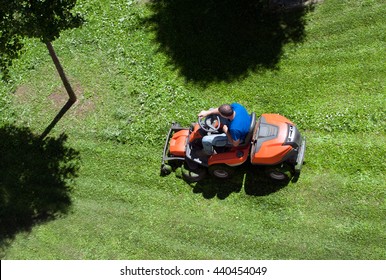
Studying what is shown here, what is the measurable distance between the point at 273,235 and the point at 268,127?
1.98 m

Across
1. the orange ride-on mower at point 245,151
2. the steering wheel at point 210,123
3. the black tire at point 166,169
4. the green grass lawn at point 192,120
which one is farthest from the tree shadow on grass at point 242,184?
the steering wheel at point 210,123

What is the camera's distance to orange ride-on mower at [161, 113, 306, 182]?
8883 millimetres

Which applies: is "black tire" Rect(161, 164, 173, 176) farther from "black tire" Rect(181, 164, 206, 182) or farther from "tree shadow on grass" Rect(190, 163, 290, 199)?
"tree shadow on grass" Rect(190, 163, 290, 199)

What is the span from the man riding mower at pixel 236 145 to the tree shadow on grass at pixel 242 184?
0.50ft

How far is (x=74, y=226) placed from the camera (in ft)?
32.3

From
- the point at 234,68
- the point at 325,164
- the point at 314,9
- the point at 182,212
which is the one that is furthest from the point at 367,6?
the point at 182,212

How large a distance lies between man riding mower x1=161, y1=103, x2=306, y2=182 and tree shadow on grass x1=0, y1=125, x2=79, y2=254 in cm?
234

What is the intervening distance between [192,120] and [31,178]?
3.71 m

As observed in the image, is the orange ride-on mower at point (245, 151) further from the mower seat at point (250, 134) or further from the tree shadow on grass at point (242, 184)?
the tree shadow on grass at point (242, 184)

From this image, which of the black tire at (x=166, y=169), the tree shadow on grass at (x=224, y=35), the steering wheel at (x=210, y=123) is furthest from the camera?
the tree shadow on grass at (x=224, y=35)

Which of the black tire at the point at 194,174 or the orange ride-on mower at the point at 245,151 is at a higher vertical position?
the orange ride-on mower at the point at 245,151

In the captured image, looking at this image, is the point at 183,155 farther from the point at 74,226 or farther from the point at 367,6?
the point at 367,6

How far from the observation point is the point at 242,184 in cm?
969

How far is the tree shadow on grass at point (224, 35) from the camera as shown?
1159 cm
